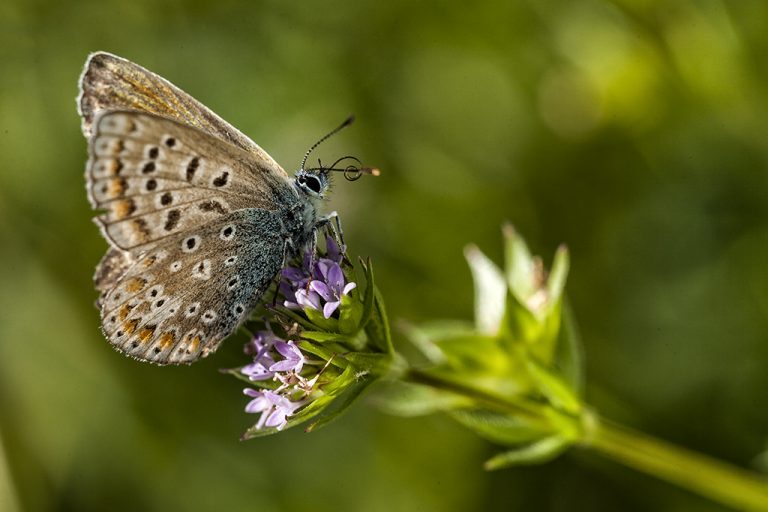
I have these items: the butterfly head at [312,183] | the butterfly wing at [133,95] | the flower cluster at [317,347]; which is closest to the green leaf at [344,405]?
the flower cluster at [317,347]

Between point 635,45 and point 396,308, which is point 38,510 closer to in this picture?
point 396,308

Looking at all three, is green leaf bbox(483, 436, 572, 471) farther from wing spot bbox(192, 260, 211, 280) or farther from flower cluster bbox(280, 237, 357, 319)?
wing spot bbox(192, 260, 211, 280)

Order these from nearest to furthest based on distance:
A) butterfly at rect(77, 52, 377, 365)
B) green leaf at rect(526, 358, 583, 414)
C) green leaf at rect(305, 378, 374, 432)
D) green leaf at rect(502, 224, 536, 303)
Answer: green leaf at rect(305, 378, 374, 432), butterfly at rect(77, 52, 377, 365), green leaf at rect(526, 358, 583, 414), green leaf at rect(502, 224, 536, 303)

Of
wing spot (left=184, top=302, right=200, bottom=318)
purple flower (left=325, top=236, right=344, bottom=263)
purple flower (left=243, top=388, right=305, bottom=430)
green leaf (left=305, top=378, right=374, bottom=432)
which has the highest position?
wing spot (left=184, top=302, right=200, bottom=318)

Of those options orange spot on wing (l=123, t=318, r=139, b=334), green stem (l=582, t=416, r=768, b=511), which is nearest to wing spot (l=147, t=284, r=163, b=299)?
orange spot on wing (l=123, t=318, r=139, b=334)

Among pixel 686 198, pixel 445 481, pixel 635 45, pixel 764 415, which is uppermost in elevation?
pixel 635 45

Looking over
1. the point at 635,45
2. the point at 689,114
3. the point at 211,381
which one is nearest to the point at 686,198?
the point at 689,114
